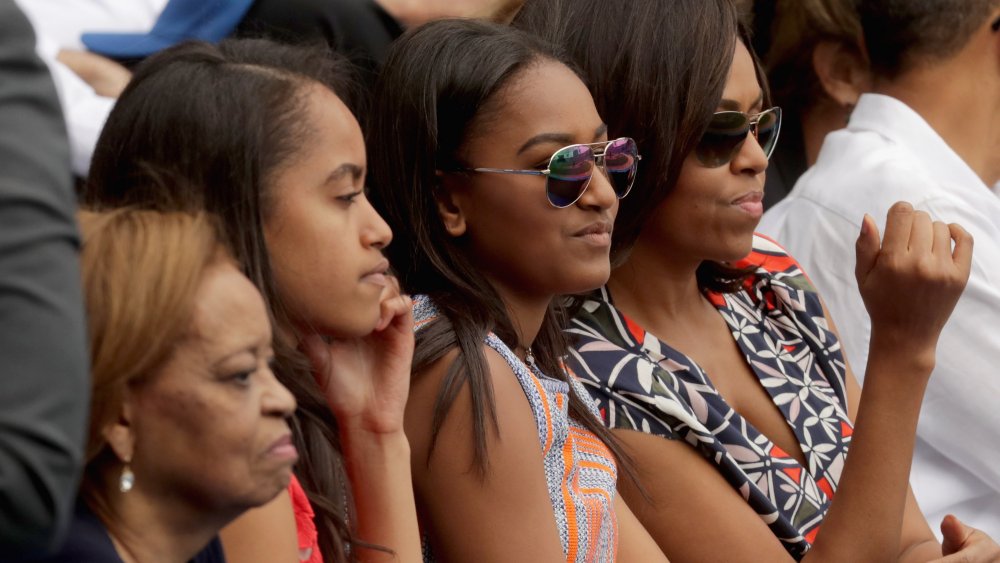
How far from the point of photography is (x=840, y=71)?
443 centimetres

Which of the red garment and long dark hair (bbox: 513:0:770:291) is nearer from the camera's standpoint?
the red garment

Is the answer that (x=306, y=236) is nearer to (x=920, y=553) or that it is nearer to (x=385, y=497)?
(x=385, y=497)

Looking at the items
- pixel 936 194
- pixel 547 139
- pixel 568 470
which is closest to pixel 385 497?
pixel 568 470

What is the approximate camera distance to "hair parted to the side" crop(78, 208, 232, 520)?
4.58ft

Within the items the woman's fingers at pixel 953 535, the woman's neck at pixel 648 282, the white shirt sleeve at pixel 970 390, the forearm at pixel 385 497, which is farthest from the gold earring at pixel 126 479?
the white shirt sleeve at pixel 970 390

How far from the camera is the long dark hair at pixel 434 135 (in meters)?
2.33

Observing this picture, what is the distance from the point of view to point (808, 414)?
291 cm

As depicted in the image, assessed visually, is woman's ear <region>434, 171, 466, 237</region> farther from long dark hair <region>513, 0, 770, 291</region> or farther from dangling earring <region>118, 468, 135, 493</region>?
dangling earring <region>118, 468, 135, 493</region>

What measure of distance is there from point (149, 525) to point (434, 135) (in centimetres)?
99

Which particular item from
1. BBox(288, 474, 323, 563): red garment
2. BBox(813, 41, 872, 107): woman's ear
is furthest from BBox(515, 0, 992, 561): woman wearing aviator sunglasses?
BBox(813, 41, 872, 107): woman's ear

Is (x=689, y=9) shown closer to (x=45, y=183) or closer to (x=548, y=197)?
(x=548, y=197)

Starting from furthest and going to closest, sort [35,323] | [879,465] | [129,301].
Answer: [879,465], [129,301], [35,323]

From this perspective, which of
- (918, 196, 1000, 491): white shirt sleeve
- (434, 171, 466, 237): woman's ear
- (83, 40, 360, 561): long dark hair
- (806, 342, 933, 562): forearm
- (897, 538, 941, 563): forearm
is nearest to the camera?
(83, 40, 360, 561): long dark hair

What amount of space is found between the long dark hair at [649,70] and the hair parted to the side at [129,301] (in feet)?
4.22
